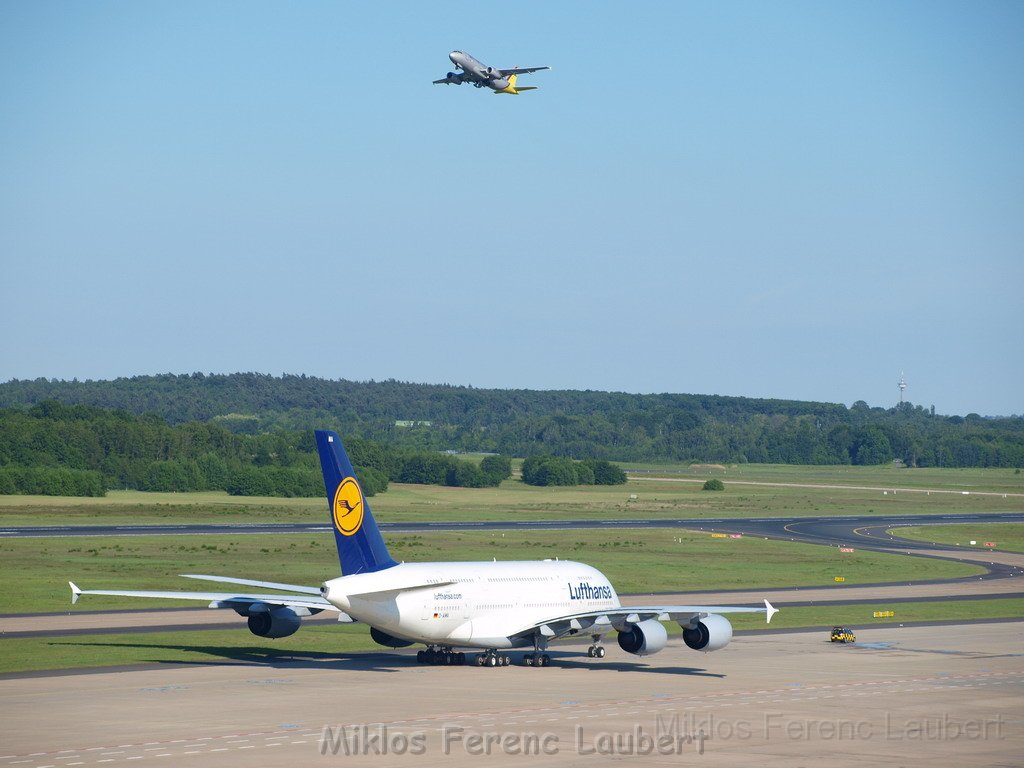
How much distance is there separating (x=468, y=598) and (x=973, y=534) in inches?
4012

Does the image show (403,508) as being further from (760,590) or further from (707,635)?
(707,635)

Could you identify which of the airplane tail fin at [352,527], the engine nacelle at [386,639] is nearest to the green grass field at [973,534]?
the engine nacelle at [386,639]

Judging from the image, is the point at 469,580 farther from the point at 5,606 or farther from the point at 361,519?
the point at 5,606

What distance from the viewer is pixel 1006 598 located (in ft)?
287

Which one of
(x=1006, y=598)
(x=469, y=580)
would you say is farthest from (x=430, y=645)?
(x=1006, y=598)

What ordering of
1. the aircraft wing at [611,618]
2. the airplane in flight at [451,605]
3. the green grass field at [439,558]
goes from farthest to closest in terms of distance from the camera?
the green grass field at [439,558]
the aircraft wing at [611,618]
the airplane in flight at [451,605]

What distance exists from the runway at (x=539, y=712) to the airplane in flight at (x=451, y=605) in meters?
1.29

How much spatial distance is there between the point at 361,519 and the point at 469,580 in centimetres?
510

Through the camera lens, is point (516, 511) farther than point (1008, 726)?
Yes

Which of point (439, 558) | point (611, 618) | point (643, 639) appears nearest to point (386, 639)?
point (611, 618)

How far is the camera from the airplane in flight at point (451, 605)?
5225cm

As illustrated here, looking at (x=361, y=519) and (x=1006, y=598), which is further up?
(x=361, y=519)

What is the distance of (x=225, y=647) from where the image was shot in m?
62.4

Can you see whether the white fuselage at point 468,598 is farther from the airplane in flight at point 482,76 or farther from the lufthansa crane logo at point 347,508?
the airplane in flight at point 482,76
